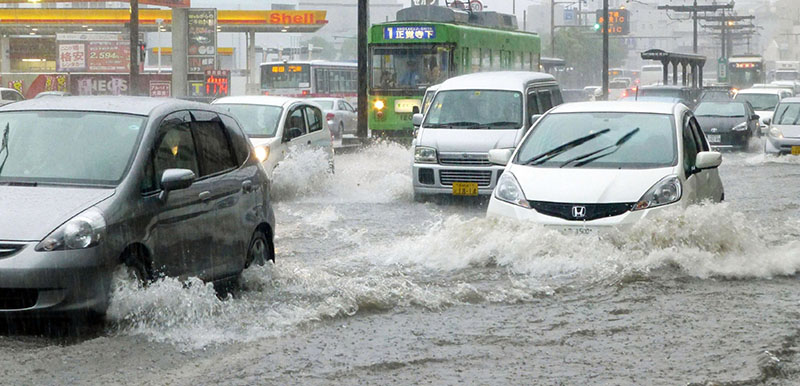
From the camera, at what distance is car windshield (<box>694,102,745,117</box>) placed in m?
33.0

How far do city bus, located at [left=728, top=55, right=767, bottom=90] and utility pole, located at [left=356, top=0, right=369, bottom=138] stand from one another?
4799cm

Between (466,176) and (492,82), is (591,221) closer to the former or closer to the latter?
(466,176)

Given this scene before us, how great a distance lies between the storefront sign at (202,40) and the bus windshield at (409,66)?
1964 centimetres

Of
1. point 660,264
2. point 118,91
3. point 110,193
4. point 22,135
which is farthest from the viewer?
point 118,91

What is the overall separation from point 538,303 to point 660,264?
5.29 ft

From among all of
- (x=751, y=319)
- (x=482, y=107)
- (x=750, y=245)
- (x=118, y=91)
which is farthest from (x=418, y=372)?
(x=118, y=91)

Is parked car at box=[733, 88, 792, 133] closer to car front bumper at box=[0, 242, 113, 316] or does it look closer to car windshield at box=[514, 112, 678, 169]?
car windshield at box=[514, 112, 678, 169]

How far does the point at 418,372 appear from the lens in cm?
660

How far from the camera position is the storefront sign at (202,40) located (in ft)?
157

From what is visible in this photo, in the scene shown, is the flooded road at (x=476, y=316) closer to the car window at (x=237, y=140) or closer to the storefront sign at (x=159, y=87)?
the car window at (x=237, y=140)

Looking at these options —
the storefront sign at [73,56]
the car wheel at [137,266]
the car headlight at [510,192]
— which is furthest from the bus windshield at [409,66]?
A: the storefront sign at [73,56]

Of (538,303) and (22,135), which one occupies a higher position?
(22,135)

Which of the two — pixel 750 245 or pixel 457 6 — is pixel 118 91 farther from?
pixel 750 245

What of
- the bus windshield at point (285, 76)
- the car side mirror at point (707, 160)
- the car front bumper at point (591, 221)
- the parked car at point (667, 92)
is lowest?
the car front bumper at point (591, 221)
